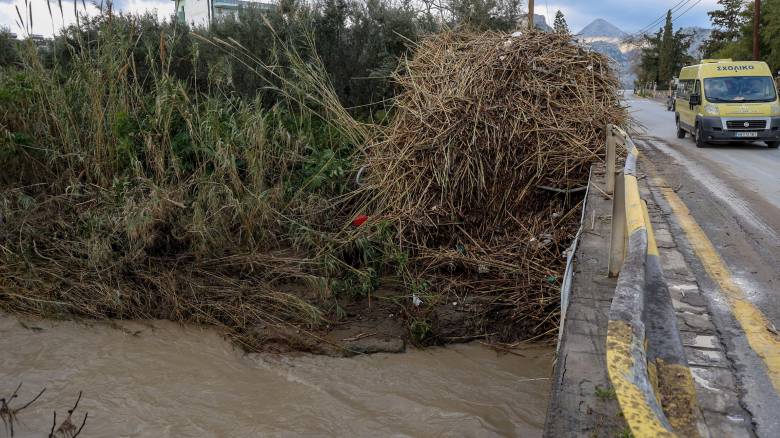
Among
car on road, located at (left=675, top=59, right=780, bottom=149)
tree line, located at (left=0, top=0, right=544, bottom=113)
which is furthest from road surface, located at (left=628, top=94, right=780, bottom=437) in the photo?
tree line, located at (left=0, top=0, right=544, bottom=113)

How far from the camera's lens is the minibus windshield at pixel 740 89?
1501 cm

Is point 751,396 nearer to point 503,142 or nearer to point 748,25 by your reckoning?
point 503,142

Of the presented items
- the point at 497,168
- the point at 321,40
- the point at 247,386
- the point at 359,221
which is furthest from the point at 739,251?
the point at 321,40

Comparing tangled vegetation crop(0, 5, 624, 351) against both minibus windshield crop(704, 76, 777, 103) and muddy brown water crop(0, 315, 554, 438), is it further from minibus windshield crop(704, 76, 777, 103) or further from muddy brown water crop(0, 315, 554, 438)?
minibus windshield crop(704, 76, 777, 103)

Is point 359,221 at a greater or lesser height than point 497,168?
lesser

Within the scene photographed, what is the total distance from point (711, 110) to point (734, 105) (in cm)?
51

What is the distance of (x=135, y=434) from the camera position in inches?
147

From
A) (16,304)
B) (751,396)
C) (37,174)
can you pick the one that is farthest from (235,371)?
(37,174)

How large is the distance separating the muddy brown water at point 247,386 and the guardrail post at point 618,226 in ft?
3.53

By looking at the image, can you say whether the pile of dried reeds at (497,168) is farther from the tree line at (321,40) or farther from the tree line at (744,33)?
the tree line at (744,33)

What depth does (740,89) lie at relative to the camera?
1534 cm

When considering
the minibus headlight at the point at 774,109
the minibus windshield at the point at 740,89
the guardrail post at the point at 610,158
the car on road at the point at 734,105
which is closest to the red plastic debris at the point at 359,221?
the guardrail post at the point at 610,158

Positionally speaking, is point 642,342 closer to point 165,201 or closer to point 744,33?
point 165,201

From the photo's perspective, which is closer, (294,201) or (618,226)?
(618,226)
